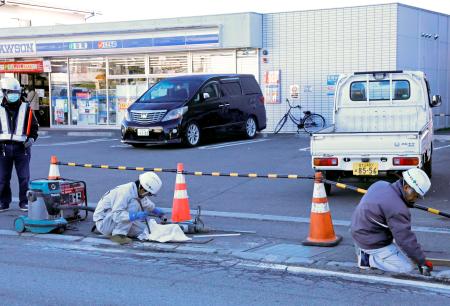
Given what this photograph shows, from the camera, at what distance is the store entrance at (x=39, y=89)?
93.4ft

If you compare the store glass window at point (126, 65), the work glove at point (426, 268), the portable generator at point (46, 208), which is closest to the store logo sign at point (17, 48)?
the store glass window at point (126, 65)

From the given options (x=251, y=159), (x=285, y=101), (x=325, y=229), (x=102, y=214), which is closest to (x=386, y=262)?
(x=325, y=229)

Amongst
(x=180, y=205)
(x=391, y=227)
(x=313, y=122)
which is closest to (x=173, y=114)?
(x=313, y=122)

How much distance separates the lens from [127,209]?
773 centimetres

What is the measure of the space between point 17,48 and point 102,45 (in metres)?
4.46

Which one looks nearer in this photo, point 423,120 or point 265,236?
point 265,236

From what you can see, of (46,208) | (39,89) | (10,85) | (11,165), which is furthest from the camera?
(39,89)

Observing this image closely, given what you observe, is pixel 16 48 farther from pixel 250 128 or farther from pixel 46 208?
pixel 46 208

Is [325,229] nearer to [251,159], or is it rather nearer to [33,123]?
[33,123]

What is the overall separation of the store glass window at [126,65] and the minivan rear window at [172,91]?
645 centimetres

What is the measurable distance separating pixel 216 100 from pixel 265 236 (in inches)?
443

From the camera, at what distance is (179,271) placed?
6.56 meters

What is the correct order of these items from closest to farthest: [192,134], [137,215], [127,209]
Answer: [137,215]
[127,209]
[192,134]

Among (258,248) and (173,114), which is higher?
(173,114)
